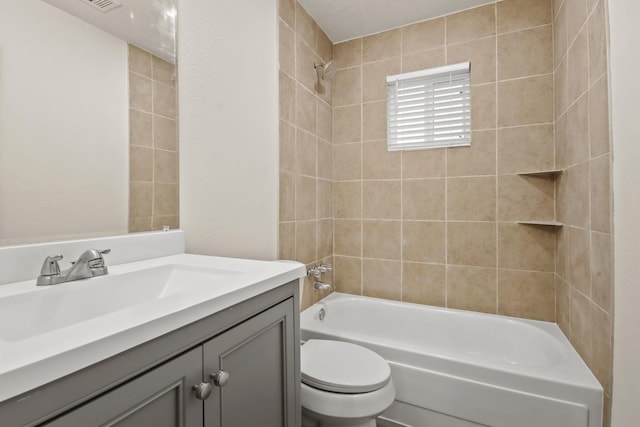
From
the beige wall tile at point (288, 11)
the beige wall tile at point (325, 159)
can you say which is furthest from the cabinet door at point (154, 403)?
the beige wall tile at point (288, 11)

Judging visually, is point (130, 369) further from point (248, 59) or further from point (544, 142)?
point (544, 142)

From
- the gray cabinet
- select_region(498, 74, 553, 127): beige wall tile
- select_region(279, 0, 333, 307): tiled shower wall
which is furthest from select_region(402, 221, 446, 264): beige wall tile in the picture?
the gray cabinet

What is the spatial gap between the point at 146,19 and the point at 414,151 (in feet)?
5.55

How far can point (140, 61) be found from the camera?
1.26 metres

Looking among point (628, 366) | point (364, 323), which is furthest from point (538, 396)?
point (364, 323)

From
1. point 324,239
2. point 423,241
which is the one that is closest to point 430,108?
point 423,241

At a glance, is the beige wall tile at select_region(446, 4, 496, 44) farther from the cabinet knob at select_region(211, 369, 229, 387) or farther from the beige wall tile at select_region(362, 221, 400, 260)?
the cabinet knob at select_region(211, 369, 229, 387)

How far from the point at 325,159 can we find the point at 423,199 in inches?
29.9

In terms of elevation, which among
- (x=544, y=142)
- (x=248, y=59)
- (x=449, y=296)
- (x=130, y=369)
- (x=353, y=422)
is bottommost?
(x=353, y=422)

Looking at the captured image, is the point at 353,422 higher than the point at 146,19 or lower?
lower

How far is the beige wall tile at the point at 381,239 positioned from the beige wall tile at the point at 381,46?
4.02ft

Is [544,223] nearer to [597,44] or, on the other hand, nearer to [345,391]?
[597,44]

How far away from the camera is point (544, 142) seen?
1.84m

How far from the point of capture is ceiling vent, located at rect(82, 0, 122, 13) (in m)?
1.10
